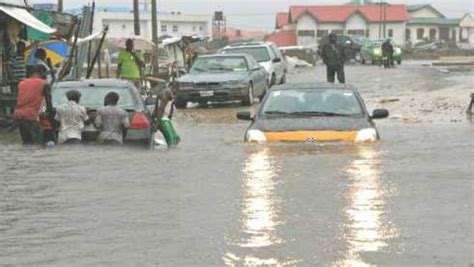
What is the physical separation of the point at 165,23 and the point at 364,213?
111 m

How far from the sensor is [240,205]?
9445mm

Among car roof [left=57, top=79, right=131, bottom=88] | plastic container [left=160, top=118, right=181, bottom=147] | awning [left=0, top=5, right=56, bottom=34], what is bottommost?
plastic container [left=160, top=118, right=181, bottom=147]

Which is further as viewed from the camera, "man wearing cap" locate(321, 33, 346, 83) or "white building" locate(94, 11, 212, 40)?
"white building" locate(94, 11, 212, 40)

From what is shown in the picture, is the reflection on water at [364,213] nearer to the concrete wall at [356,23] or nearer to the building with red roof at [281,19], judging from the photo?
the concrete wall at [356,23]

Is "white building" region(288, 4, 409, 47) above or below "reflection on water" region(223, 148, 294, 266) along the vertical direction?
above

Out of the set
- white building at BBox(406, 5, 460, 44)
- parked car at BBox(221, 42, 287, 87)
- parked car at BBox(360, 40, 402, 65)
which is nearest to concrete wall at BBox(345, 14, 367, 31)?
white building at BBox(406, 5, 460, 44)

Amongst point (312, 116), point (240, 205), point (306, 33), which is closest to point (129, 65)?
point (312, 116)

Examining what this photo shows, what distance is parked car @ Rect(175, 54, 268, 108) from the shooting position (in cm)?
2620

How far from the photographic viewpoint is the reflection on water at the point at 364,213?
742cm

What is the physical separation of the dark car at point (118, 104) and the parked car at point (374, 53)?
4096 cm

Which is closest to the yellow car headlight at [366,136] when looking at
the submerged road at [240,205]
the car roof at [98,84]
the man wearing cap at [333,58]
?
the submerged road at [240,205]

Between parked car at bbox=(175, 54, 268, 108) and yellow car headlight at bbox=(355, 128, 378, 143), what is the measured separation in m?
12.6

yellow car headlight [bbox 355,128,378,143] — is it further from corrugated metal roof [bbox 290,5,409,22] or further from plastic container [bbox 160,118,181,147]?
corrugated metal roof [bbox 290,5,409,22]

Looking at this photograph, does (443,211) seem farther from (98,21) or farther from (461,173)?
(98,21)
